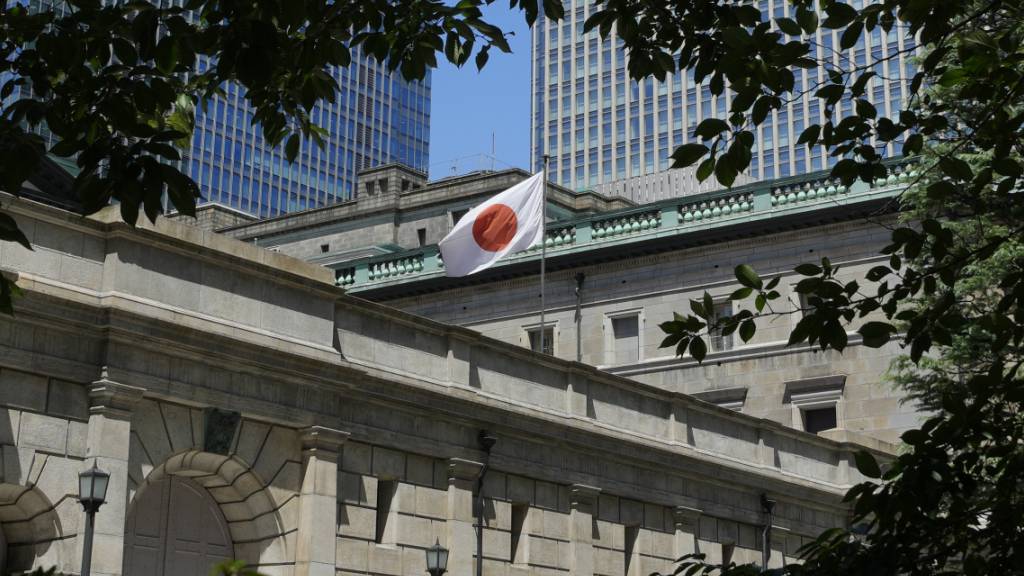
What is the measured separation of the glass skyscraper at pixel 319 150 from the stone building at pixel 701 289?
88467mm

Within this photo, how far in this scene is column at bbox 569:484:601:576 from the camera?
101ft

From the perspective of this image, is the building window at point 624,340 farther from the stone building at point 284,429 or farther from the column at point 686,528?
the column at point 686,528

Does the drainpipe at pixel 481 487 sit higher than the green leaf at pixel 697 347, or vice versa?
the drainpipe at pixel 481 487

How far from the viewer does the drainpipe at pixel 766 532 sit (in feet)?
119

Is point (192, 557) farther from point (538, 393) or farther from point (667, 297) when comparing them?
point (667, 297)

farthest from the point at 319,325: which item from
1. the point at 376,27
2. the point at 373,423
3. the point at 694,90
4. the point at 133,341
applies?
the point at 694,90

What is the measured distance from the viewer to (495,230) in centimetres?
3928

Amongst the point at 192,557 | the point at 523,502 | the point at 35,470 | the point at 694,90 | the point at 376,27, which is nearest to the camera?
the point at 376,27

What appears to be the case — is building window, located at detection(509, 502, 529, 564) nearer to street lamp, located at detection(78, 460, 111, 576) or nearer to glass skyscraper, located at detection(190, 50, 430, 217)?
street lamp, located at detection(78, 460, 111, 576)

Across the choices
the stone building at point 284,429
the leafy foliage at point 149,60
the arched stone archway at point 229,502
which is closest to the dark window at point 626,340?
the stone building at point 284,429

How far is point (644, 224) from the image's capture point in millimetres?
48688

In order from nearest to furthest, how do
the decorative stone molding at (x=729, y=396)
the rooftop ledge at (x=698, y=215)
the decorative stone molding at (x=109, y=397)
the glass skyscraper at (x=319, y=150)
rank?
1. the decorative stone molding at (x=109, y=397)
2. the rooftop ledge at (x=698, y=215)
3. the decorative stone molding at (x=729, y=396)
4. the glass skyscraper at (x=319, y=150)

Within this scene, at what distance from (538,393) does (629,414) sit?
10.4ft

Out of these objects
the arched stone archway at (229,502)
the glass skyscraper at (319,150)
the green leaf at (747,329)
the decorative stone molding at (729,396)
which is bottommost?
the green leaf at (747,329)
